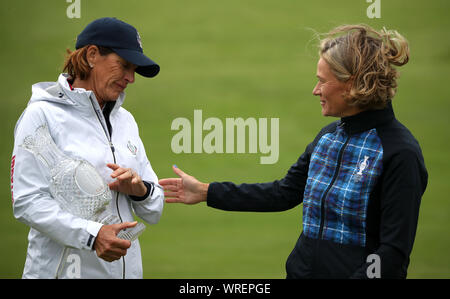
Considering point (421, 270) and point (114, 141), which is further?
point (421, 270)

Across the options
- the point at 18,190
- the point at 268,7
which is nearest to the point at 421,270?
the point at 268,7

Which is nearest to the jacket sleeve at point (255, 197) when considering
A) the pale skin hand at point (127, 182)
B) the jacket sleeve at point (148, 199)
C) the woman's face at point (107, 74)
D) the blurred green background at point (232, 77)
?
the jacket sleeve at point (148, 199)

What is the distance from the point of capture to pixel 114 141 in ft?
6.81

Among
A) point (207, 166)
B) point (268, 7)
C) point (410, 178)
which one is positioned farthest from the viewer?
point (268, 7)

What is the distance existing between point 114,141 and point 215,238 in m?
3.00

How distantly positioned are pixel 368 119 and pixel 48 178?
3.54ft

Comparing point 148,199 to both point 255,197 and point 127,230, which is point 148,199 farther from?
point 255,197

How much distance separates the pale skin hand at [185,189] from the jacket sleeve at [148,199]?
0.13 metres

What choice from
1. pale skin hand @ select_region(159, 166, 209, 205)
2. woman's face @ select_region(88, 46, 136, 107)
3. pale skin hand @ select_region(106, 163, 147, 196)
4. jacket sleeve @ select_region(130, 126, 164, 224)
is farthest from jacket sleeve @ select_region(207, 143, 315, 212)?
woman's face @ select_region(88, 46, 136, 107)

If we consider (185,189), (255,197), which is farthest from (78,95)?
(255,197)

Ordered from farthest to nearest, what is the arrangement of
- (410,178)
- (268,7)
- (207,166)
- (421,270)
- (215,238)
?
(268,7) → (207,166) → (215,238) → (421,270) → (410,178)

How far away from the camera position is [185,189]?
7.96 feet

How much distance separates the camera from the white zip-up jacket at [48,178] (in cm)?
184
